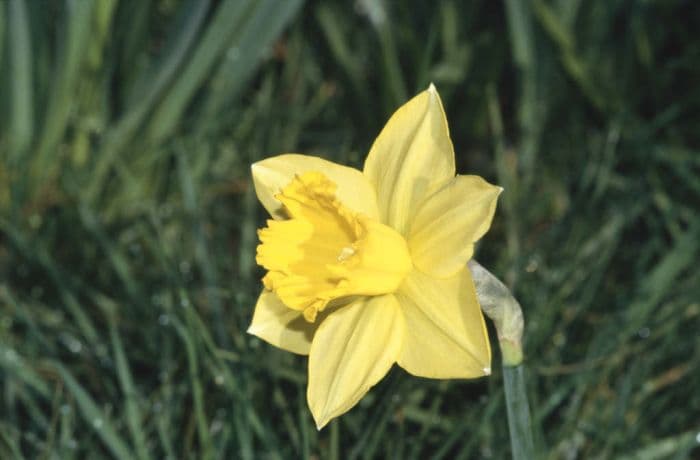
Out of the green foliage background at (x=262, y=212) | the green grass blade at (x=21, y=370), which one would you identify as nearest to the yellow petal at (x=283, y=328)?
the green foliage background at (x=262, y=212)

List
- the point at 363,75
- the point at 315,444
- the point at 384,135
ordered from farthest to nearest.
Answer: the point at 363,75 → the point at 315,444 → the point at 384,135

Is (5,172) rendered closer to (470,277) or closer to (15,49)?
(15,49)

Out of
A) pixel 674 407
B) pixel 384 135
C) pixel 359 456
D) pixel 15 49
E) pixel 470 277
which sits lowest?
pixel 674 407

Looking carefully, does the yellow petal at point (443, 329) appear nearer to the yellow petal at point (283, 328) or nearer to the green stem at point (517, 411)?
the green stem at point (517, 411)

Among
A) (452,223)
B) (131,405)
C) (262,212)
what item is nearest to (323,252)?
(452,223)

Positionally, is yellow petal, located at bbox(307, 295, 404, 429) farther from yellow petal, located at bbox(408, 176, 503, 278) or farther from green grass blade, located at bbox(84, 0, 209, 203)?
green grass blade, located at bbox(84, 0, 209, 203)

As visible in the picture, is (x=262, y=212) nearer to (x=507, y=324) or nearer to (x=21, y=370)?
(x=21, y=370)

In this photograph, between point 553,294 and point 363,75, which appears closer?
point 553,294

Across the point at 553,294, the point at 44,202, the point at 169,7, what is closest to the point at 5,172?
the point at 44,202
